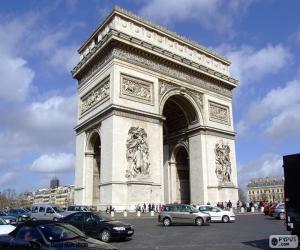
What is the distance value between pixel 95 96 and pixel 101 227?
21.7 m

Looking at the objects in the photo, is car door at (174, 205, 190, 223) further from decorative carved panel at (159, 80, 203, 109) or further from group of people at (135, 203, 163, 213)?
decorative carved panel at (159, 80, 203, 109)

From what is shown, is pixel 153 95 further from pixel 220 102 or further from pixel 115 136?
pixel 220 102

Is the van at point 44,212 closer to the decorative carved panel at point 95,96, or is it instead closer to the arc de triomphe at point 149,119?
the arc de triomphe at point 149,119

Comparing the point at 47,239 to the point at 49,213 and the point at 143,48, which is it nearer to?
the point at 49,213

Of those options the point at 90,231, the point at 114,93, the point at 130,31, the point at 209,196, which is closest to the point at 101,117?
the point at 114,93

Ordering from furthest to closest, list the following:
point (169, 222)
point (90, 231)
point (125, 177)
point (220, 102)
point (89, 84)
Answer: point (220, 102)
point (89, 84)
point (125, 177)
point (169, 222)
point (90, 231)

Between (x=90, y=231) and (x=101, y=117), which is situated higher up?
(x=101, y=117)

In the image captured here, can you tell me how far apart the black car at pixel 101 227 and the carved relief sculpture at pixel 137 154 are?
49.4 feet

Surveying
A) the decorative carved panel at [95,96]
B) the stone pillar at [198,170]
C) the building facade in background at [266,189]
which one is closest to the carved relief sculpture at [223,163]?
the stone pillar at [198,170]

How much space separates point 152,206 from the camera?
3108 cm

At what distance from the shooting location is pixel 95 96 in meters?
35.5

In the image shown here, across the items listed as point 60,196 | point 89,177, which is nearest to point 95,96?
point 89,177

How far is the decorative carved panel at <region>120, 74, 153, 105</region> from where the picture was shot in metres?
33.0

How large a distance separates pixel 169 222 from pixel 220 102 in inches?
879
